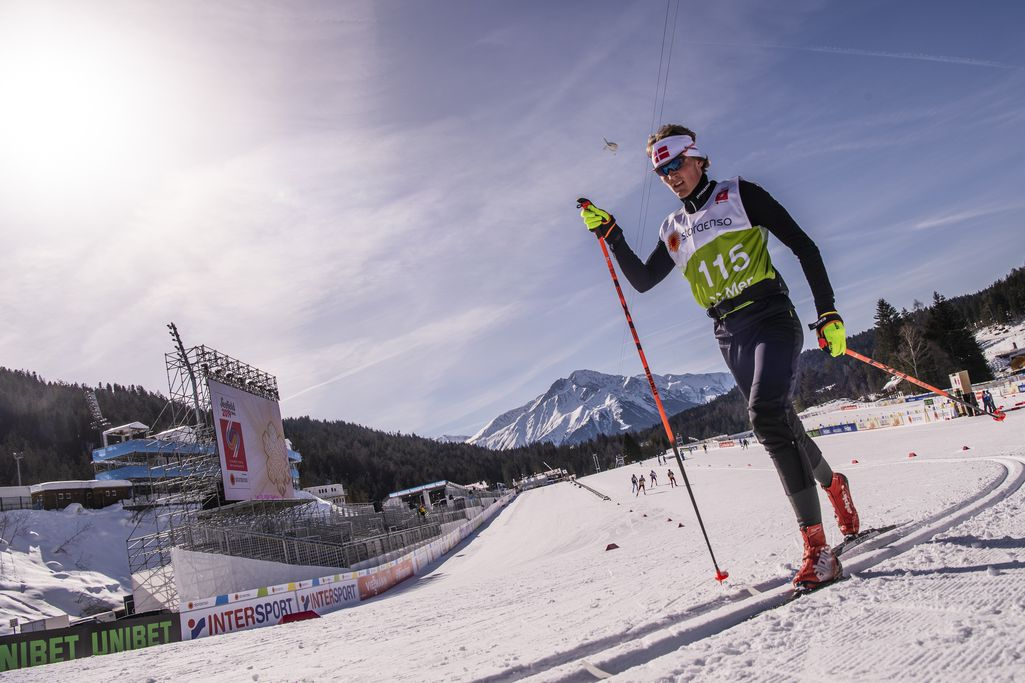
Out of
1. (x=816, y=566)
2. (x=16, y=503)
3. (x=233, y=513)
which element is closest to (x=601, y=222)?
(x=816, y=566)

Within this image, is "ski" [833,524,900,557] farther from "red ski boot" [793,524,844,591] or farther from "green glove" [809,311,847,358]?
"green glove" [809,311,847,358]

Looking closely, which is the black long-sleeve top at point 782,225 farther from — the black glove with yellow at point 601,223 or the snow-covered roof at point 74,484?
the snow-covered roof at point 74,484

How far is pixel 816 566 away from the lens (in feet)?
7.55

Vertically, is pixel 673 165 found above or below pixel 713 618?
above

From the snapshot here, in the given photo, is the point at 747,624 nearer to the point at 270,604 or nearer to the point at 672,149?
the point at 672,149

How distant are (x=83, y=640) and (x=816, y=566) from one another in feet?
49.1

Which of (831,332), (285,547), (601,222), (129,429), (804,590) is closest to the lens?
(804,590)

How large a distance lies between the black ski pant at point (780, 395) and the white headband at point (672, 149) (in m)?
0.96

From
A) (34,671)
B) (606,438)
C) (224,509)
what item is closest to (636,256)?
(34,671)

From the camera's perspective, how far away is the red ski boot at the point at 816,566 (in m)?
2.24

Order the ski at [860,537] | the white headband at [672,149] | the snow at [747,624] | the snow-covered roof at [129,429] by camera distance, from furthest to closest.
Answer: the snow-covered roof at [129,429]
the white headband at [672,149]
the ski at [860,537]
the snow at [747,624]

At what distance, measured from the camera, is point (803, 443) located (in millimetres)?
2848

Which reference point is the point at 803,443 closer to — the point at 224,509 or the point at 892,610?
the point at 892,610

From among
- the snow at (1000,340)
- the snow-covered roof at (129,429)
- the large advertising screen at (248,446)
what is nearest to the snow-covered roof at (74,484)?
the snow-covered roof at (129,429)
